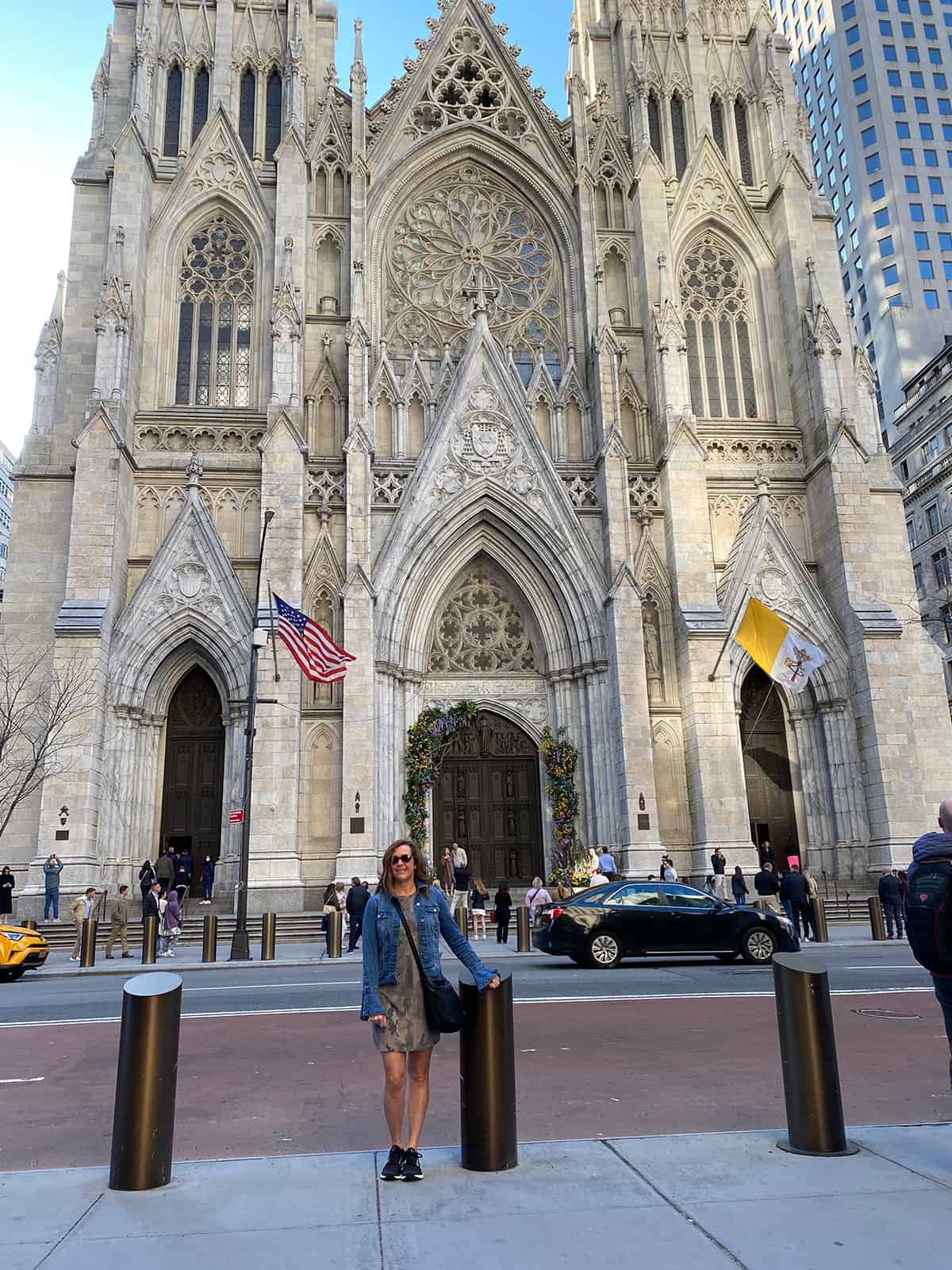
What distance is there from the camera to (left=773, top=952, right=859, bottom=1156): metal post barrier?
5152 millimetres

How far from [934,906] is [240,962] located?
15.2m

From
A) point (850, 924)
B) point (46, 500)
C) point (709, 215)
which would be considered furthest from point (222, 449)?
point (850, 924)

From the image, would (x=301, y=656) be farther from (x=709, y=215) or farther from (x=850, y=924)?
(x=709, y=215)

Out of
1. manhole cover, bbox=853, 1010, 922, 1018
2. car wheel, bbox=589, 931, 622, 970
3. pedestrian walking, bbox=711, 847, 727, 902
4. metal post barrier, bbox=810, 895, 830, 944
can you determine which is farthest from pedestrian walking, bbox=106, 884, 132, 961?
manhole cover, bbox=853, 1010, 922, 1018

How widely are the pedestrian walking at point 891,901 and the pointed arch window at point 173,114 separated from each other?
95.8 ft

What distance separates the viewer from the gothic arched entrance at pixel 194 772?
26453 mm

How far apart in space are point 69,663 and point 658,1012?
18.8 metres

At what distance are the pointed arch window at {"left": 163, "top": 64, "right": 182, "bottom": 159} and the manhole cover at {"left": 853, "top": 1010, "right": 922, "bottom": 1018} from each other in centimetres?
3135

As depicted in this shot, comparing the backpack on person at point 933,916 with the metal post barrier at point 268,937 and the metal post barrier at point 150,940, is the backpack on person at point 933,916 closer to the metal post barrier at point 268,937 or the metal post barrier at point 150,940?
the metal post barrier at point 268,937

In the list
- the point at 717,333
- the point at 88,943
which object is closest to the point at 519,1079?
the point at 88,943

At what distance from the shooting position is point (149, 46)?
30.9 meters

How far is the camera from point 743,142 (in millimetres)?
33875

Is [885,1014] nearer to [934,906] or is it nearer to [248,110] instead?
[934,906]

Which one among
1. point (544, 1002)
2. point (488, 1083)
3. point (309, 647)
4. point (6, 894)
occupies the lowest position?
point (544, 1002)
